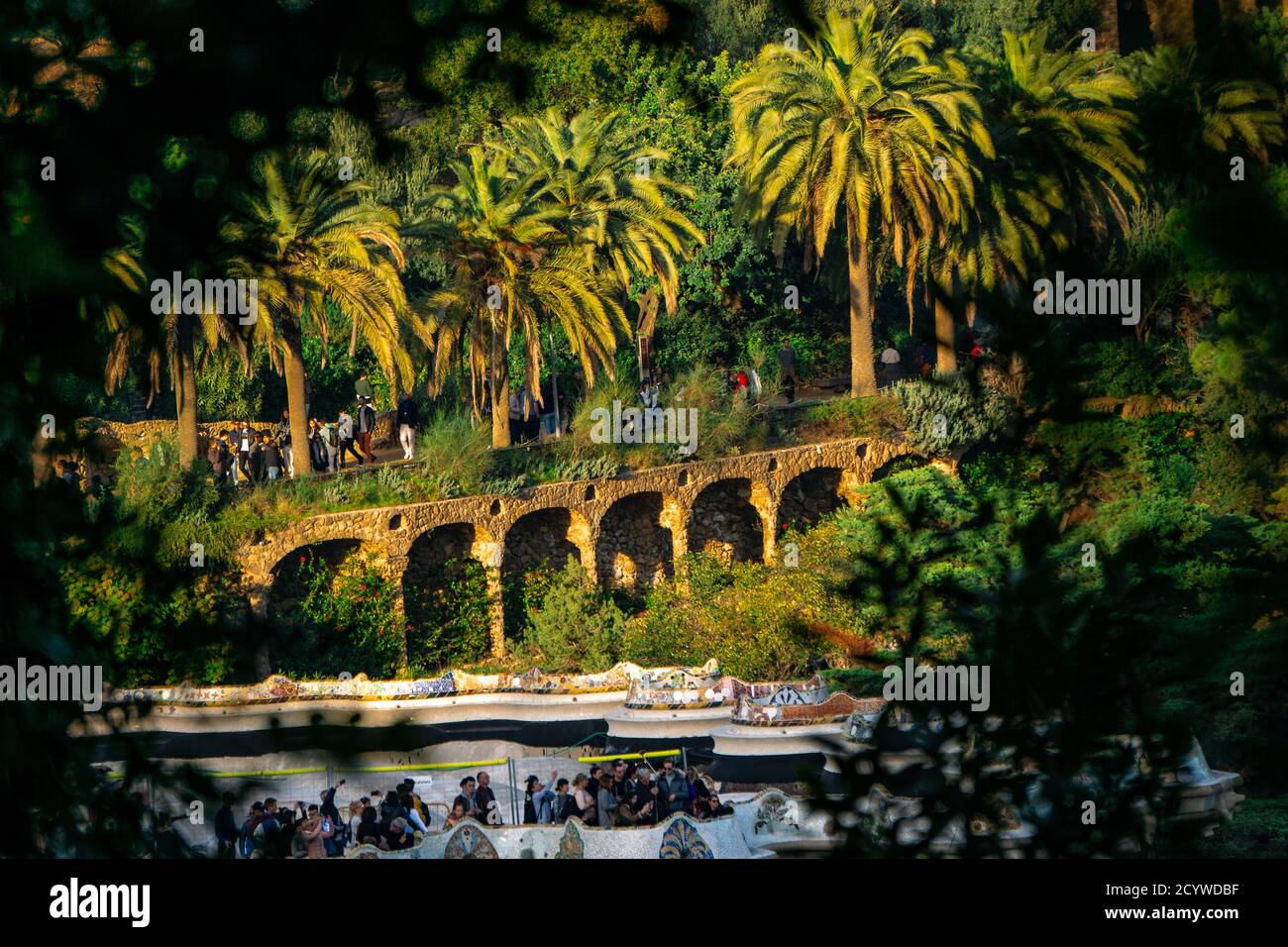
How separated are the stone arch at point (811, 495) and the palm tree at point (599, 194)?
19.2ft

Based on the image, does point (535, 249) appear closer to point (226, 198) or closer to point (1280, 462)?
point (1280, 462)

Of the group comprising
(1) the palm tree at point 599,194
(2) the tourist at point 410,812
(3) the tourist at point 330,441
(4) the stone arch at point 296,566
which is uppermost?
(1) the palm tree at point 599,194

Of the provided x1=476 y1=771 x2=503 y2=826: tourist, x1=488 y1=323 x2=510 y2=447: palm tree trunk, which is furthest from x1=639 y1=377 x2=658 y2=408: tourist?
x1=476 y1=771 x2=503 y2=826: tourist

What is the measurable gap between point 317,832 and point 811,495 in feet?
62.5

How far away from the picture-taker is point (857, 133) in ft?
110

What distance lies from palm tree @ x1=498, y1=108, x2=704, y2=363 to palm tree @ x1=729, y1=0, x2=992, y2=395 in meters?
2.12

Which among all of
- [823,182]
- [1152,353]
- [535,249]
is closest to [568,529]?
[535,249]

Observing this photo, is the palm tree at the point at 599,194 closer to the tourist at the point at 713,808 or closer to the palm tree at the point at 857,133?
the palm tree at the point at 857,133

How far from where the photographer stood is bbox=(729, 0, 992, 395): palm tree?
109 ft

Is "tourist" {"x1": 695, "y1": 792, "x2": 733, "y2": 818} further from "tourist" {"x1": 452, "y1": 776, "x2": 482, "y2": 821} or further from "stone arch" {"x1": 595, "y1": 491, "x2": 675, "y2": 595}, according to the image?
"stone arch" {"x1": 595, "y1": 491, "x2": 675, "y2": 595}

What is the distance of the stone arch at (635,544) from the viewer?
3538 cm

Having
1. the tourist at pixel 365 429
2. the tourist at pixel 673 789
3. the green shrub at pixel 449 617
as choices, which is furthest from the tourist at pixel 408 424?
the tourist at pixel 673 789

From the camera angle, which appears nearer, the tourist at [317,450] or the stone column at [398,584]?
the stone column at [398,584]
